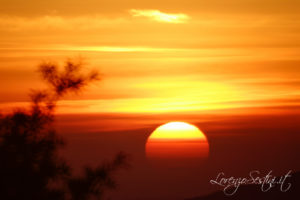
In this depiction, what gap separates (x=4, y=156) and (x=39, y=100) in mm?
1699

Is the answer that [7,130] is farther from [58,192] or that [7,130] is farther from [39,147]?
[58,192]

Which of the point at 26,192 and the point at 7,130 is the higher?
the point at 7,130

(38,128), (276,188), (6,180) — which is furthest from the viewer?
(276,188)

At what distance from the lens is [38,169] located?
15.1 m

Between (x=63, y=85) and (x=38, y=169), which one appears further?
(x=63, y=85)

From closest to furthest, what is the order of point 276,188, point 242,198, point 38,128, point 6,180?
point 6,180
point 38,128
point 242,198
point 276,188

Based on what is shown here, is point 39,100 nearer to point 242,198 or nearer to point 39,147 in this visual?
point 39,147

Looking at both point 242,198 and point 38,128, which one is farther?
point 242,198

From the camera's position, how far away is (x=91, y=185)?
1577 centimetres

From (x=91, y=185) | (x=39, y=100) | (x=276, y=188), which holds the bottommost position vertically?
(x=276, y=188)

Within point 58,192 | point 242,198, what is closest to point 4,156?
point 58,192

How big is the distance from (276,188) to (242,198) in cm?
964

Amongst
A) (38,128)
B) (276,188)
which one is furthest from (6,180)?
(276,188)

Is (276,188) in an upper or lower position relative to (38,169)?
lower
